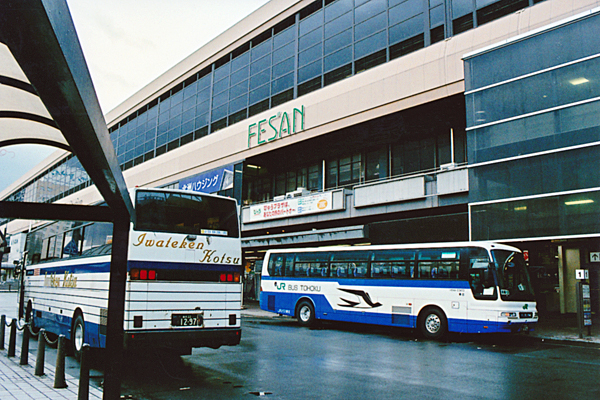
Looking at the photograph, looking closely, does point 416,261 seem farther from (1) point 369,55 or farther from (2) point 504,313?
(1) point 369,55

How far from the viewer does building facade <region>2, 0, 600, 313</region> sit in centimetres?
1705

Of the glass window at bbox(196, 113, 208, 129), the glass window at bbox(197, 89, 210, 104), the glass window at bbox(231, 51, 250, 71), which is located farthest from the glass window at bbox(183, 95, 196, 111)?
the glass window at bbox(231, 51, 250, 71)

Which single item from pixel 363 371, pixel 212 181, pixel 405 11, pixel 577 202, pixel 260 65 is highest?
pixel 260 65

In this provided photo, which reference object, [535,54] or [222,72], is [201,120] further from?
[535,54]

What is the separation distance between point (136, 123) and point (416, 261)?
121 feet

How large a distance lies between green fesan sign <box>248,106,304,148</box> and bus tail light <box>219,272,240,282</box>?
744 inches

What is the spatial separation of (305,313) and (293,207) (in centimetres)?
1005

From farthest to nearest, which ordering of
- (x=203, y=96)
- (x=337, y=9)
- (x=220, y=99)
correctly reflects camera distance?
1. (x=203, y=96)
2. (x=220, y=99)
3. (x=337, y=9)

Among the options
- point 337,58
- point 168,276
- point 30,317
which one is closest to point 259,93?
point 337,58

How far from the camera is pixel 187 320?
29.3 feet

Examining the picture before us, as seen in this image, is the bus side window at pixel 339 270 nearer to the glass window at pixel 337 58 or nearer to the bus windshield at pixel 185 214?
the bus windshield at pixel 185 214

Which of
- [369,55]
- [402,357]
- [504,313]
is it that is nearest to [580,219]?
[504,313]

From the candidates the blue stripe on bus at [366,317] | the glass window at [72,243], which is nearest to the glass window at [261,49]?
the blue stripe on bus at [366,317]

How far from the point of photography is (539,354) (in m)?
12.1
